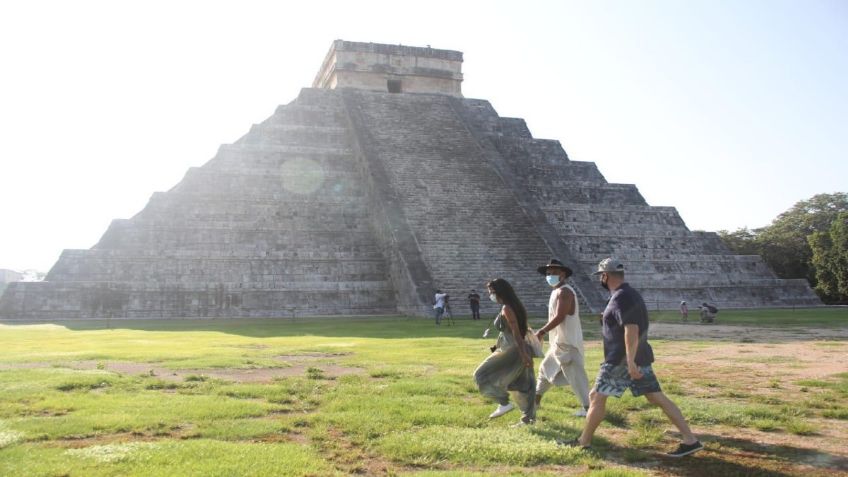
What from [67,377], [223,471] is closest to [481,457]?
[223,471]

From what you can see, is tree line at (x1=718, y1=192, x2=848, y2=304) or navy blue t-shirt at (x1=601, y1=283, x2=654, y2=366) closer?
navy blue t-shirt at (x1=601, y1=283, x2=654, y2=366)

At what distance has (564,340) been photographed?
7133 mm

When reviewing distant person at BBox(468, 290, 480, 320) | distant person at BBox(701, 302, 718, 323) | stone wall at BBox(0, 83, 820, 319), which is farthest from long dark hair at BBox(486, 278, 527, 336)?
stone wall at BBox(0, 83, 820, 319)

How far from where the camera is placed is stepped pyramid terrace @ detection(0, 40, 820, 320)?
894 inches

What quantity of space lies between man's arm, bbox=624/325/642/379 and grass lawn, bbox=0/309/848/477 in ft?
2.30

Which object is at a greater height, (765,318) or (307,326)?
(765,318)

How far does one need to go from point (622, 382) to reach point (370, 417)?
248cm

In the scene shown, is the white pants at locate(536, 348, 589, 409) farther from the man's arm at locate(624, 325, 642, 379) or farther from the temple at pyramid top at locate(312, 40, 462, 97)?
the temple at pyramid top at locate(312, 40, 462, 97)

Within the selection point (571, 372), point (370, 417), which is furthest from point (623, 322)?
point (370, 417)

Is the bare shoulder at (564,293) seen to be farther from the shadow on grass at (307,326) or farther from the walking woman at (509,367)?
the shadow on grass at (307,326)

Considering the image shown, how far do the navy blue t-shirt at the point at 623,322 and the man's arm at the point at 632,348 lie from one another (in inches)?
2.3

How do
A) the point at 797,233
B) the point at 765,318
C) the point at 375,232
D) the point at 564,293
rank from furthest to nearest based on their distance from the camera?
the point at 797,233 < the point at 375,232 < the point at 765,318 < the point at 564,293

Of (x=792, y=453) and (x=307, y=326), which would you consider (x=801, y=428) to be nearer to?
(x=792, y=453)

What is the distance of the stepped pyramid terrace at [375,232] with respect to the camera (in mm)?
22703
